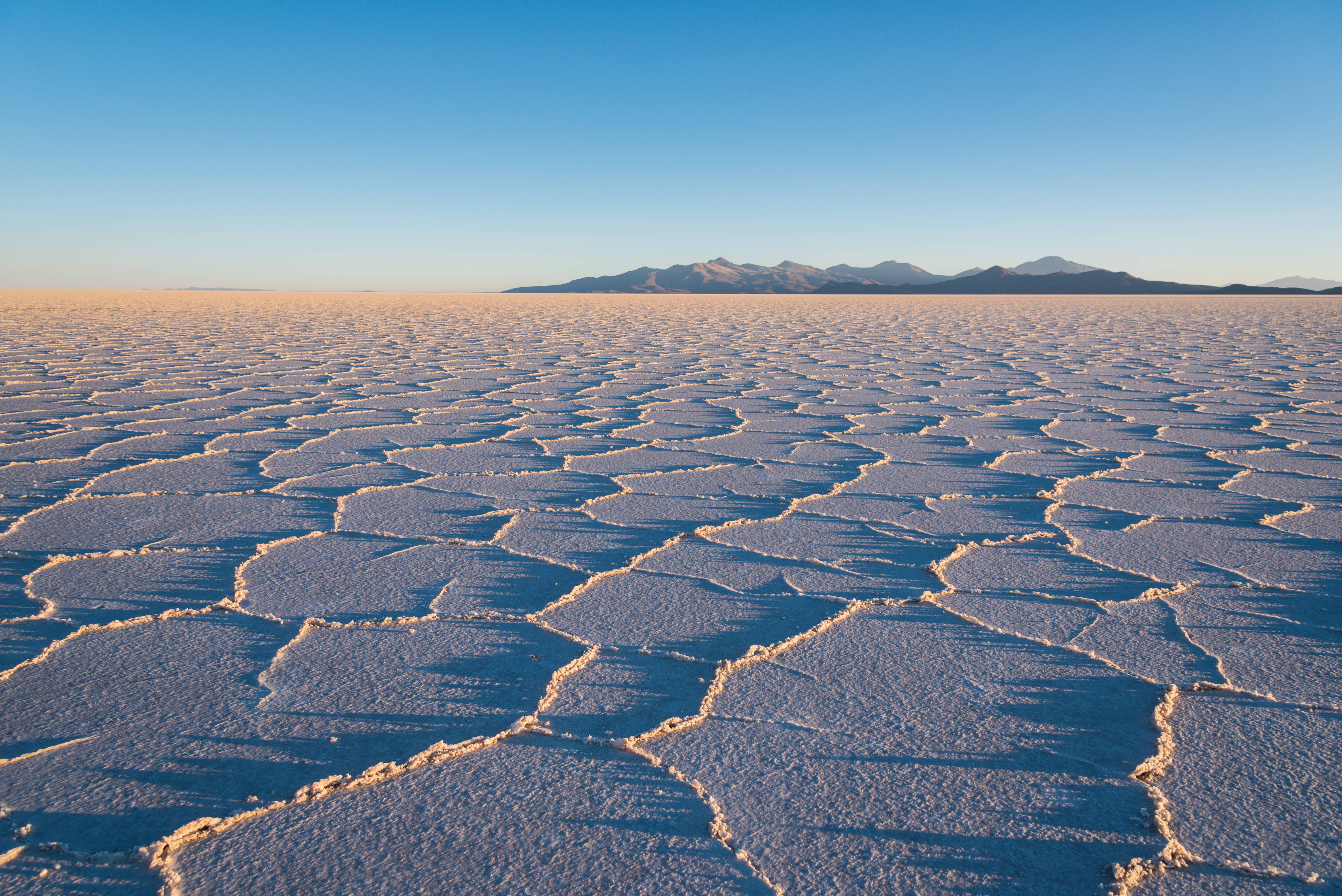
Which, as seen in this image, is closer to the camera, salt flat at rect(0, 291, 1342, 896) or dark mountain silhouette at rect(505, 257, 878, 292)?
salt flat at rect(0, 291, 1342, 896)

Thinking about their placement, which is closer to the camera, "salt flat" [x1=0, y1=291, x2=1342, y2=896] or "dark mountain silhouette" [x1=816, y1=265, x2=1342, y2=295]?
"salt flat" [x1=0, y1=291, x2=1342, y2=896]

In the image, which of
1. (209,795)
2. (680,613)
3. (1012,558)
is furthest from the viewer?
(1012,558)

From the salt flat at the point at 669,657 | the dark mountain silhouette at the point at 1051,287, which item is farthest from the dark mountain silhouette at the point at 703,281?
the salt flat at the point at 669,657

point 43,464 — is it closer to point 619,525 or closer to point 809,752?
point 619,525

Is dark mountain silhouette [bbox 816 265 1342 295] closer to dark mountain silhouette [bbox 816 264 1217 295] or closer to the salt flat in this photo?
dark mountain silhouette [bbox 816 264 1217 295]

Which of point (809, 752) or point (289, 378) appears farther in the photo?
point (289, 378)

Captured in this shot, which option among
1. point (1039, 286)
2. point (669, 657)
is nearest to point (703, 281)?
point (1039, 286)

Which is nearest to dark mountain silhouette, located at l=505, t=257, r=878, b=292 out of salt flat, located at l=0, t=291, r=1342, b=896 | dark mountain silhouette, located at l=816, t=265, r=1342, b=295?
dark mountain silhouette, located at l=816, t=265, r=1342, b=295

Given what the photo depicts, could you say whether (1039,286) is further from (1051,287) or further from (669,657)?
(669,657)

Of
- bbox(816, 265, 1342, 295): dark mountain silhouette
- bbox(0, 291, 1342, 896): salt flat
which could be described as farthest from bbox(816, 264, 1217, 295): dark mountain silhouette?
bbox(0, 291, 1342, 896): salt flat

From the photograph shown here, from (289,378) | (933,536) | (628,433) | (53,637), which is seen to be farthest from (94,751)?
(289,378)
